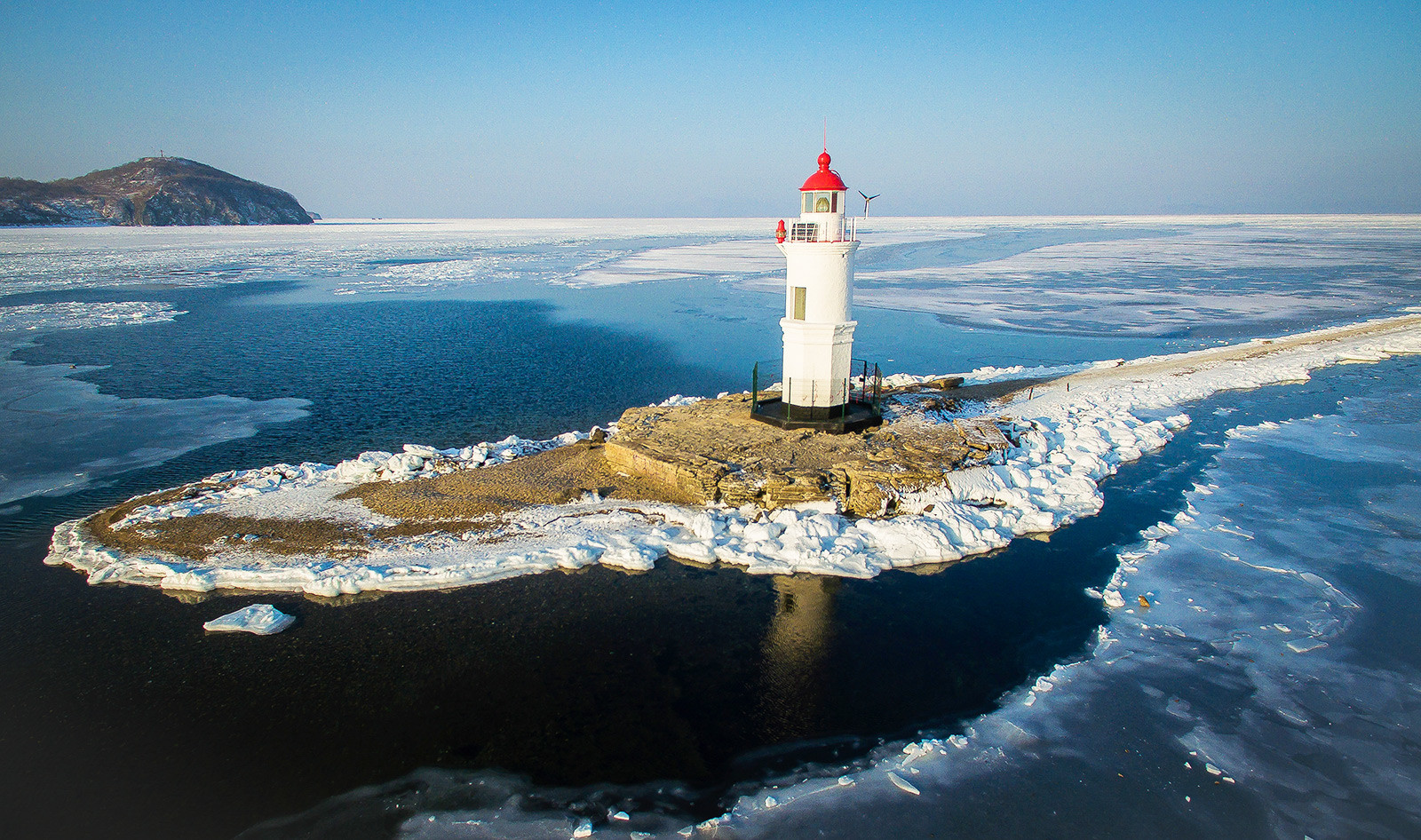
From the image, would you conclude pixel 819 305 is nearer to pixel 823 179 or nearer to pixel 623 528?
pixel 823 179

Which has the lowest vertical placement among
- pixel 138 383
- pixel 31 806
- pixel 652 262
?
pixel 31 806

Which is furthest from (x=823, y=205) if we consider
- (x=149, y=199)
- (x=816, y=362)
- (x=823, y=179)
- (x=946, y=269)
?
(x=149, y=199)

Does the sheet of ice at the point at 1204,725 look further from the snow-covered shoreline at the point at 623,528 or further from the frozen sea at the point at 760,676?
the snow-covered shoreline at the point at 623,528

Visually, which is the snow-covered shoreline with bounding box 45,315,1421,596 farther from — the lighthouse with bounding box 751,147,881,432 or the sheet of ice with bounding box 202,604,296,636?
the lighthouse with bounding box 751,147,881,432

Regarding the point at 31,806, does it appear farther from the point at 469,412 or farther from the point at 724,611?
the point at 469,412

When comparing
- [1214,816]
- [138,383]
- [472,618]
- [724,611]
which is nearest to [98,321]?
[138,383]

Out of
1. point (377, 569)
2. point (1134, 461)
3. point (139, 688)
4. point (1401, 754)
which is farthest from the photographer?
point (1134, 461)

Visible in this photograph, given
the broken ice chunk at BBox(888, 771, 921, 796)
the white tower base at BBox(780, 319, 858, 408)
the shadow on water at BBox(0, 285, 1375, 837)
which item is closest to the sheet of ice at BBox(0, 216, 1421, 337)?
the white tower base at BBox(780, 319, 858, 408)

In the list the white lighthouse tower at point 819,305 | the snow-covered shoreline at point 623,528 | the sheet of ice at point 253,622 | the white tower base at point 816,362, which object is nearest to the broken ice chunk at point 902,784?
the snow-covered shoreline at point 623,528
